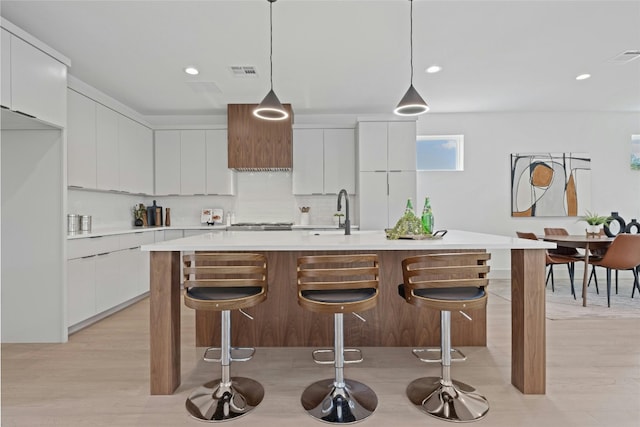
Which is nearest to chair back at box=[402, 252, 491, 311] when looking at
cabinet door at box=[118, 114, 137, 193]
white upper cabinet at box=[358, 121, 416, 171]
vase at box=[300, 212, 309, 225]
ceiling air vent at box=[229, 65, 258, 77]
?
ceiling air vent at box=[229, 65, 258, 77]

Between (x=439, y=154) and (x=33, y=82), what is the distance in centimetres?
522

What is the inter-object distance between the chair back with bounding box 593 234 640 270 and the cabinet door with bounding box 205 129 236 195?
5.13 meters

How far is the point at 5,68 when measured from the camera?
8.02 feet

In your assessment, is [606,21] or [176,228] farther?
[176,228]

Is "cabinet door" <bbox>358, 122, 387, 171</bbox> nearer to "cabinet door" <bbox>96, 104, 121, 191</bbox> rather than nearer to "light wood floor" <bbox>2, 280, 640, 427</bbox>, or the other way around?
"light wood floor" <bbox>2, 280, 640, 427</bbox>

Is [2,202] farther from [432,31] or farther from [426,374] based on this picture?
[432,31]

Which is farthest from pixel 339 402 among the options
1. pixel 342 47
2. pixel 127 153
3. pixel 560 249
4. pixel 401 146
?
pixel 560 249

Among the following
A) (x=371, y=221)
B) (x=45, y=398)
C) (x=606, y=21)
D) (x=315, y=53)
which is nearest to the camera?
(x=45, y=398)

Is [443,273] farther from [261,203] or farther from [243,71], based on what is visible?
[261,203]

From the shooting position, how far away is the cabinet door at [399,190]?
195 inches

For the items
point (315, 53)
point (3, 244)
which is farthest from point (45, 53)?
point (315, 53)

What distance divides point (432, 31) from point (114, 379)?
3682 millimetres

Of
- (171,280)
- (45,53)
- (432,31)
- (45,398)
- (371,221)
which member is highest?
(432,31)

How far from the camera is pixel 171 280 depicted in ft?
6.88
